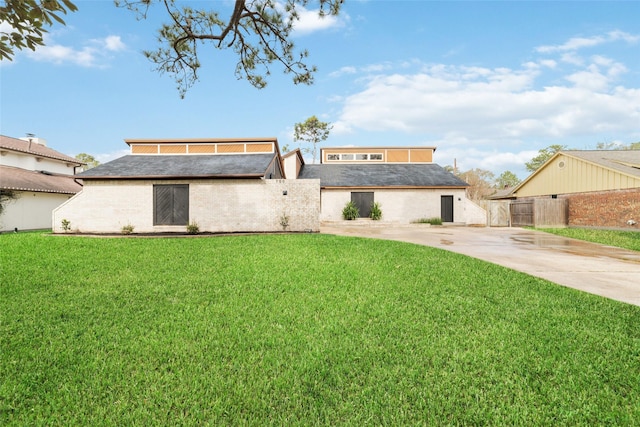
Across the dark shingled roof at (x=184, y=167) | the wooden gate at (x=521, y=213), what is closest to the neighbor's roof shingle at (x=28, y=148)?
the dark shingled roof at (x=184, y=167)

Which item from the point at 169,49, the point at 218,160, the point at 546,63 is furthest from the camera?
the point at 218,160

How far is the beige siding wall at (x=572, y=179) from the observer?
16.8m

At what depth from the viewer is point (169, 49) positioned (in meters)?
8.20

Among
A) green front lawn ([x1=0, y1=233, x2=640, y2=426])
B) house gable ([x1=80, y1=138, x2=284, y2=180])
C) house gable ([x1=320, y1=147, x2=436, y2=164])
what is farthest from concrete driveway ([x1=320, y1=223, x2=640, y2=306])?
house gable ([x1=320, y1=147, x2=436, y2=164])

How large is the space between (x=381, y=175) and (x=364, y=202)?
3280 mm

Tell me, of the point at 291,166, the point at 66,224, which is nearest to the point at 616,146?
the point at 291,166

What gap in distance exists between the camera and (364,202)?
69.4 feet

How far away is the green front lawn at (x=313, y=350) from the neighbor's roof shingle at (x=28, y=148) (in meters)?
22.2

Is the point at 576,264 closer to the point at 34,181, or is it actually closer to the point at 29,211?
the point at 29,211

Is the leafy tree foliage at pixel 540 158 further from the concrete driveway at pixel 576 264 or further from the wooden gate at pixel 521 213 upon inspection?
the concrete driveway at pixel 576 264

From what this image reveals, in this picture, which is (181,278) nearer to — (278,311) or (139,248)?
(278,311)

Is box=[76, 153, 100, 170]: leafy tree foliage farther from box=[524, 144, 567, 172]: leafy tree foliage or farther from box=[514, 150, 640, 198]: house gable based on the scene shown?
box=[524, 144, 567, 172]: leafy tree foliage

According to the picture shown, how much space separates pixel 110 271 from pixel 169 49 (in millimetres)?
5995

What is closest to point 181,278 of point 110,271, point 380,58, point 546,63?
point 110,271
